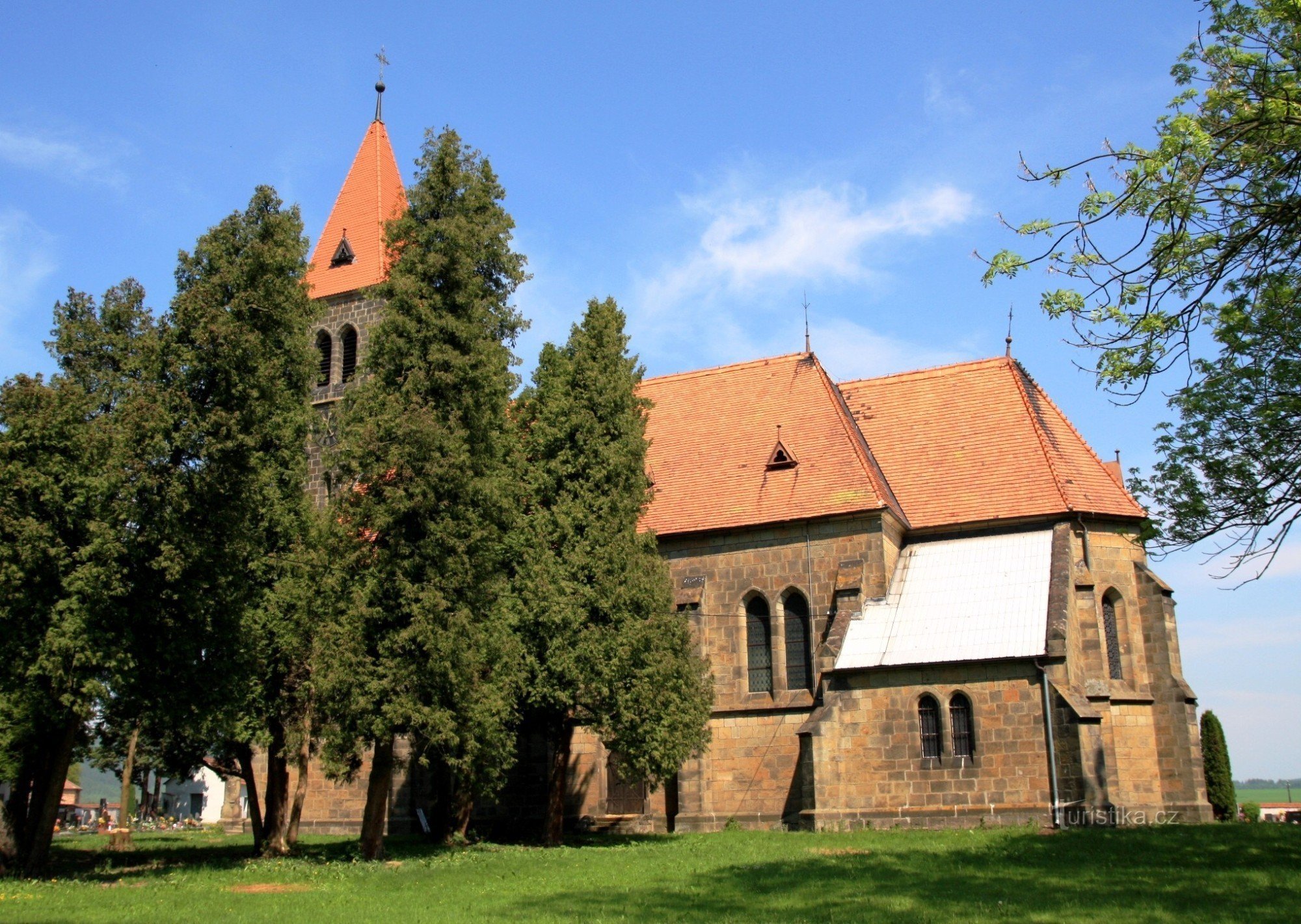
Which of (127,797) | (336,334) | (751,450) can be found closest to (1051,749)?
(751,450)

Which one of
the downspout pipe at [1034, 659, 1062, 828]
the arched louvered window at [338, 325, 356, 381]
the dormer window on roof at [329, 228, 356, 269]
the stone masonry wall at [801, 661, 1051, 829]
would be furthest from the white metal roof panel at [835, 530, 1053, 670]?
the dormer window on roof at [329, 228, 356, 269]

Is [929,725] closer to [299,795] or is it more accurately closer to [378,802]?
[378,802]

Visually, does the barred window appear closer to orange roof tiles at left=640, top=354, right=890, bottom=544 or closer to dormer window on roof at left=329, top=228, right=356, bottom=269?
orange roof tiles at left=640, top=354, right=890, bottom=544

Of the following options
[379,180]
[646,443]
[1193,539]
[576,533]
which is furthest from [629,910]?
[379,180]

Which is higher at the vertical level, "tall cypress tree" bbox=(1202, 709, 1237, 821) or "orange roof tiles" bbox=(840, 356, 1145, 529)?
"orange roof tiles" bbox=(840, 356, 1145, 529)

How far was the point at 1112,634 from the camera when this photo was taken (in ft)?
80.2

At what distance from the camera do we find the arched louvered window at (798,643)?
80.9 feet

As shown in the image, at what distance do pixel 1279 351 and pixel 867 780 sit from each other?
12.8 meters

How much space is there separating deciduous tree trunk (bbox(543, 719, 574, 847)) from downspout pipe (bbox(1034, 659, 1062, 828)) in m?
8.85

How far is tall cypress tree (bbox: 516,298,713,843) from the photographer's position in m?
21.3

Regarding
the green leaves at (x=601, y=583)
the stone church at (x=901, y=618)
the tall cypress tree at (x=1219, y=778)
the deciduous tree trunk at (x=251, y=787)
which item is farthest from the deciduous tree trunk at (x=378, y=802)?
the tall cypress tree at (x=1219, y=778)

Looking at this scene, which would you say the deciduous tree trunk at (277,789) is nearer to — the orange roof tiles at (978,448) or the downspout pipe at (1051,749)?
the downspout pipe at (1051,749)

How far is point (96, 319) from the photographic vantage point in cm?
1977

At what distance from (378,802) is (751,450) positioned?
1248 cm
